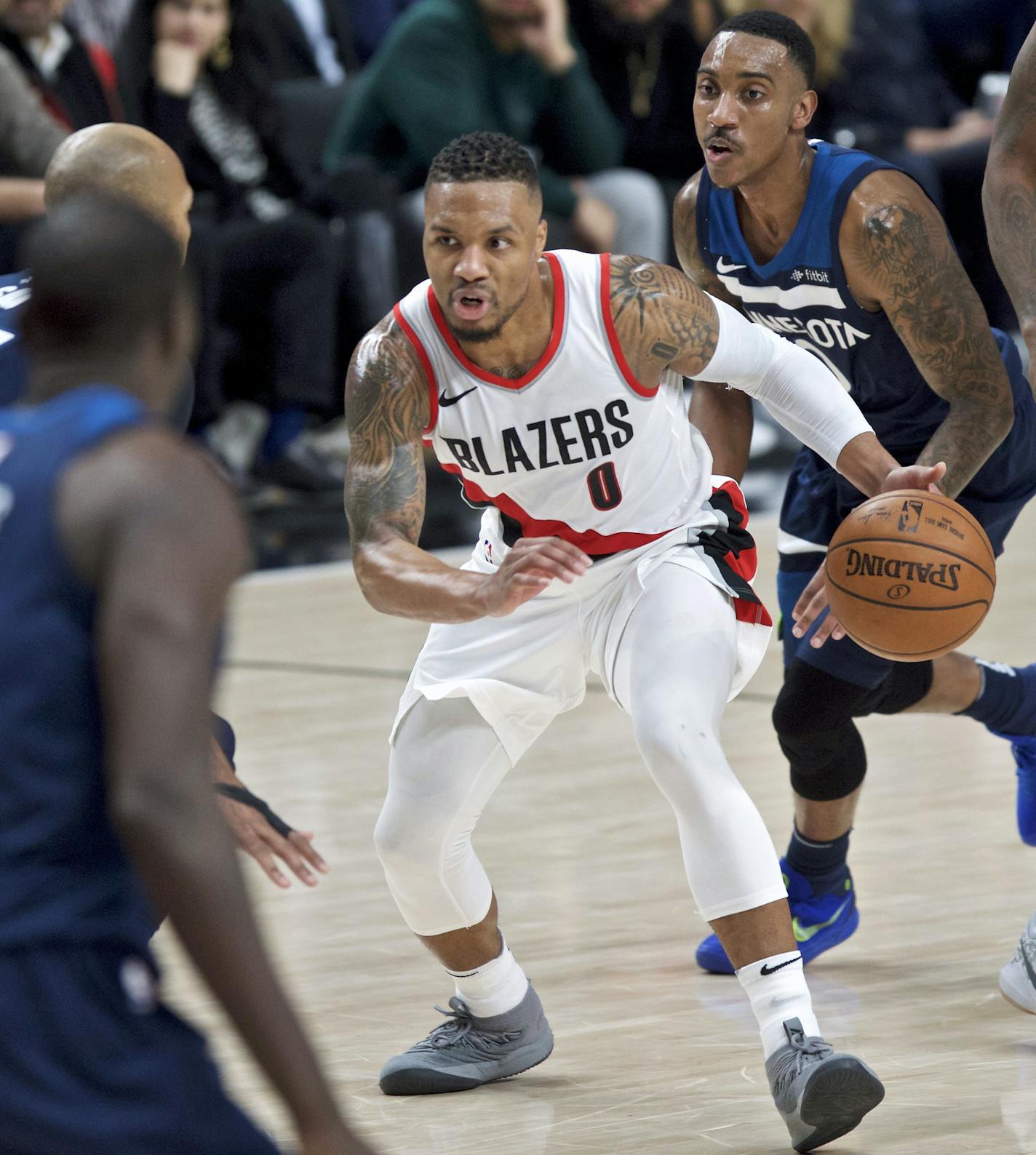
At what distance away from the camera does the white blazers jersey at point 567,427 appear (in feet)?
11.5

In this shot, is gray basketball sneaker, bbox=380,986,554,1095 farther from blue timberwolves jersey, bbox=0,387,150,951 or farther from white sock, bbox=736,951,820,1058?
blue timberwolves jersey, bbox=0,387,150,951

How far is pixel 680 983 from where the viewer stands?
399 cm

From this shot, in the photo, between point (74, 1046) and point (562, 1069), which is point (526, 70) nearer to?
point (562, 1069)

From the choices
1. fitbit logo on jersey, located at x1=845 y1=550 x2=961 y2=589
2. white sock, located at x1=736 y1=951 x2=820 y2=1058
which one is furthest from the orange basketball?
white sock, located at x1=736 y1=951 x2=820 y2=1058

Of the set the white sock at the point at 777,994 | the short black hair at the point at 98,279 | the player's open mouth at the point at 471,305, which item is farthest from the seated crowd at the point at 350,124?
the short black hair at the point at 98,279

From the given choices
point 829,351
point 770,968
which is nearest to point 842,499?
point 829,351

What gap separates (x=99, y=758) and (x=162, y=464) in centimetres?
29

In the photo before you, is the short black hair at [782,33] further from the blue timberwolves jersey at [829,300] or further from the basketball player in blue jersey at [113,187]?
the basketball player in blue jersey at [113,187]

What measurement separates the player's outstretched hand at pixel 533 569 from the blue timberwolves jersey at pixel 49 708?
1166mm

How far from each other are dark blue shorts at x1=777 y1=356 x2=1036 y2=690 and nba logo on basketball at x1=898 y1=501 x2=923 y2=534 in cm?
61

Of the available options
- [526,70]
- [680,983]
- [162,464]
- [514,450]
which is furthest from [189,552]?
[526,70]

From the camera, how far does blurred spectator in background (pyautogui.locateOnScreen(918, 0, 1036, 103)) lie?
38.6 feet

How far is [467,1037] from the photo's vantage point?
11.8 ft

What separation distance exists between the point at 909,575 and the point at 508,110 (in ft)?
Answer: 22.3
